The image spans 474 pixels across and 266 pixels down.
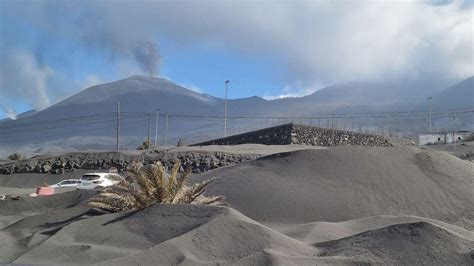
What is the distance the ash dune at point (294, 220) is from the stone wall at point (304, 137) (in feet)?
102

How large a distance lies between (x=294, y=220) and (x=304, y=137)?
38581mm

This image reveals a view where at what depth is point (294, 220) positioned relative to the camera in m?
17.9

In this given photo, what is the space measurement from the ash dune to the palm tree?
58 centimetres

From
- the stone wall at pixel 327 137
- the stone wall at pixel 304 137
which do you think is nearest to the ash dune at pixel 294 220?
the stone wall at pixel 304 137

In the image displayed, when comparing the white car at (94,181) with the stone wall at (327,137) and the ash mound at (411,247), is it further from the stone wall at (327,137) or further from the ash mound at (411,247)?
the ash mound at (411,247)

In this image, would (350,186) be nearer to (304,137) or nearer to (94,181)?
(94,181)

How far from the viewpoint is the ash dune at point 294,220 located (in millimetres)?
11094

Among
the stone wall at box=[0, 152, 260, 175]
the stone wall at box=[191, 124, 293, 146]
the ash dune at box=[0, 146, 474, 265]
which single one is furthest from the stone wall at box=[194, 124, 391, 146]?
the ash dune at box=[0, 146, 474, 265]

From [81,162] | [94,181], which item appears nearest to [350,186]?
[94,181]

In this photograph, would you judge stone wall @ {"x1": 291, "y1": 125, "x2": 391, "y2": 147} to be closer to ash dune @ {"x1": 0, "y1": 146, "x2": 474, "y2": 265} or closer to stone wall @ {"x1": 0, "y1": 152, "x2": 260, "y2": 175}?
stone wall @ {"x1": 0, "y1": 152, "x2": 260, "y2": 175}

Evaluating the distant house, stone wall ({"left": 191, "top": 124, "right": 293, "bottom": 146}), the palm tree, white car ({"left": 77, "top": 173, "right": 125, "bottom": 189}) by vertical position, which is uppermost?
the distant house

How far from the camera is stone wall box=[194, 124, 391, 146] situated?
5578cm

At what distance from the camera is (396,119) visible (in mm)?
180000

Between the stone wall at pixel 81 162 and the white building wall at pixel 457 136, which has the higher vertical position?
the white building wall at pixel 457 136
